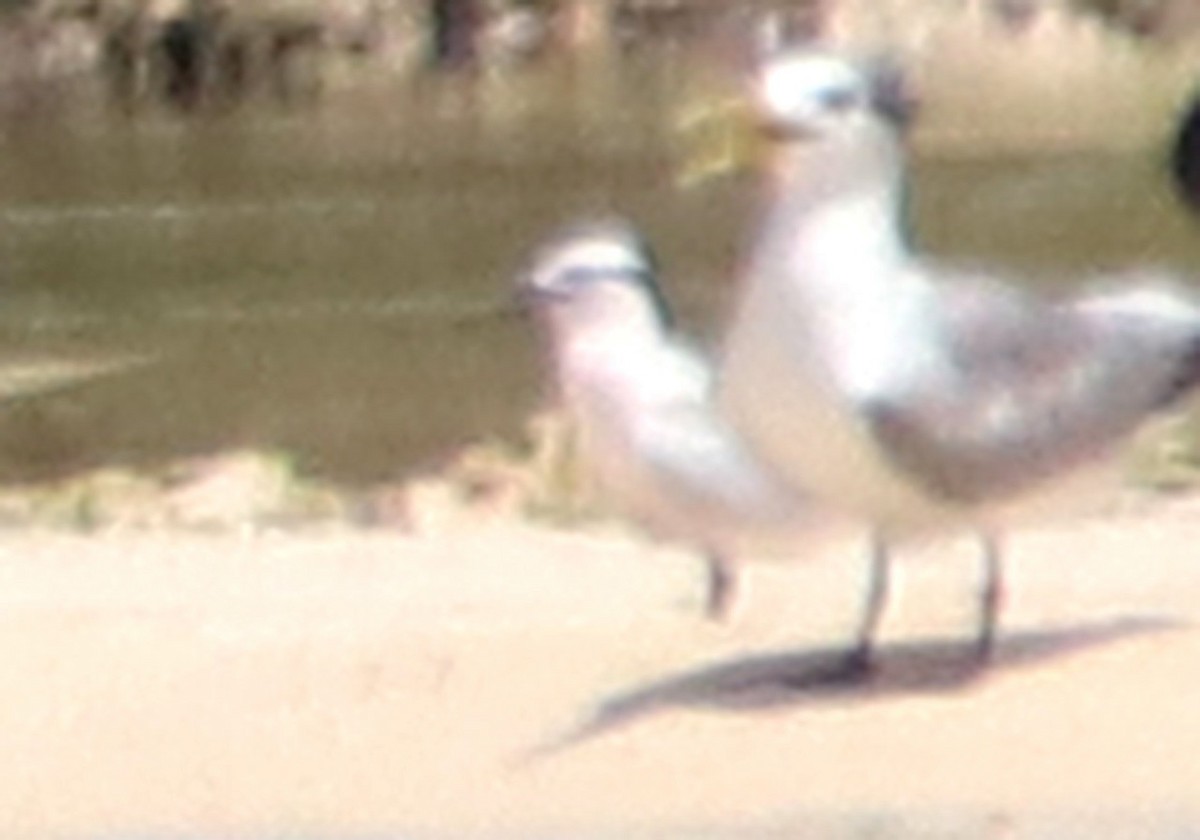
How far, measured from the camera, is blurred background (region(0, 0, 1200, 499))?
59.4 ft

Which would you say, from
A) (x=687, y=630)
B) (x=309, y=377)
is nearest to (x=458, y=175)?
(x=309, y=377)

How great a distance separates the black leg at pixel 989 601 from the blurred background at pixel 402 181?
89cm

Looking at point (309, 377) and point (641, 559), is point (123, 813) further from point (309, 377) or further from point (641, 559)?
point (309, 377)

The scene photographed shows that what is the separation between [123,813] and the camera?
8180 mm

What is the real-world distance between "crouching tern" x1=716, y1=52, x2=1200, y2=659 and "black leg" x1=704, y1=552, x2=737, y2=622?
2.41ft

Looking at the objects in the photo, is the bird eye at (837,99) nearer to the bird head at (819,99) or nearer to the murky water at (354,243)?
the bird head at (819,99)

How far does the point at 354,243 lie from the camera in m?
25.4

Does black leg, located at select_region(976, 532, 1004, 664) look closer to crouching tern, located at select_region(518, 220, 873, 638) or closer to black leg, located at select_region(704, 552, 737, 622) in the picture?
crouching tern, located at select_region(518, 220, 873, 638)

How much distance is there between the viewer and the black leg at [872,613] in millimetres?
8562

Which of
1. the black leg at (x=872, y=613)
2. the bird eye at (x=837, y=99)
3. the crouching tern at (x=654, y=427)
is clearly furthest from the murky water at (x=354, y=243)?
the bird eye at (x=837, y=99)

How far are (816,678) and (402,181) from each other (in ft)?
65.9

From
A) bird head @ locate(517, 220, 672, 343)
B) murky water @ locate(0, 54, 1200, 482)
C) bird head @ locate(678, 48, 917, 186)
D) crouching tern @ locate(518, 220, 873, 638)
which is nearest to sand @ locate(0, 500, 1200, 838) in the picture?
crouching tern @ locate(518, 220, 873, 638)

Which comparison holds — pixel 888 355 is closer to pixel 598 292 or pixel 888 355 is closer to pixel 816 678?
pixel 816 678

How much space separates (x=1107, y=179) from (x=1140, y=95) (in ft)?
18.3
